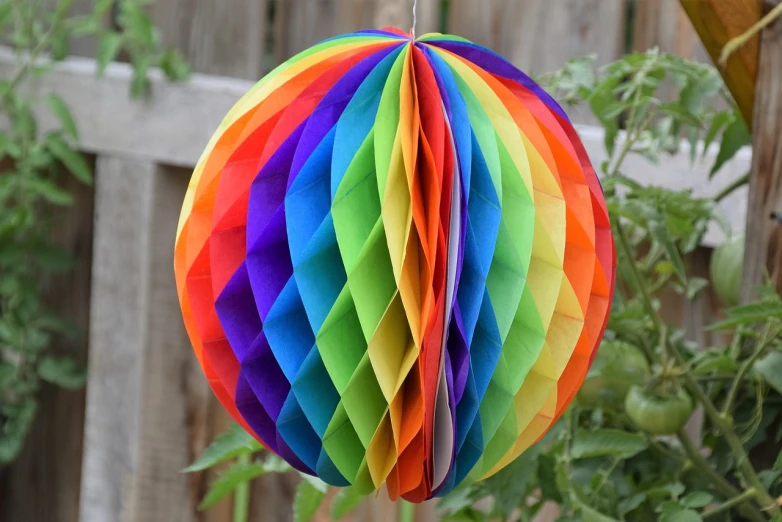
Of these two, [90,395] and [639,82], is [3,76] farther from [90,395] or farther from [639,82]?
[639,82]

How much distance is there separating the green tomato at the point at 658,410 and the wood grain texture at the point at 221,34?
3.43 feet

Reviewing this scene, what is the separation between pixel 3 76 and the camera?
177 cm

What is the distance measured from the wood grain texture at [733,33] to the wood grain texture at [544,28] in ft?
1.78

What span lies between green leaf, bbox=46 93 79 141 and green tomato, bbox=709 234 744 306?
3.51 feet

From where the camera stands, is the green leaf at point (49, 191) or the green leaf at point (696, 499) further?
the green leaf at point (49, 191)

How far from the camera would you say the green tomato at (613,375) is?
2.66ft

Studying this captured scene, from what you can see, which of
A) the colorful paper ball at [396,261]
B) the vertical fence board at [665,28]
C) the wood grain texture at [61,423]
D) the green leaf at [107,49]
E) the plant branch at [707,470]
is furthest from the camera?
the wood grain texture at [61,423]

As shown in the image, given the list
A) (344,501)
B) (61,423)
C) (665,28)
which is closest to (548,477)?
(344,501)

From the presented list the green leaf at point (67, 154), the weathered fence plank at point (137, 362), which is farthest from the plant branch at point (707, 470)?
the green leaf at point (67, 154)

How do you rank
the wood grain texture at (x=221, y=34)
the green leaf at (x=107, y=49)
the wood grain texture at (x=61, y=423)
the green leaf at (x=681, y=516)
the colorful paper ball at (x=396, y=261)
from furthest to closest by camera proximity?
the wood grain texture at (x=61, y=423) → the wood grain texture at (x=221, y=34) → the green leaf at (x=107, y=49) → the green leaf at (x=681, y=516) → the colorful paper ball at (x=396, y=261)

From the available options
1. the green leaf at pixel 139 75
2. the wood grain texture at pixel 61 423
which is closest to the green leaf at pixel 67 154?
the green leaf at pixel 139 75

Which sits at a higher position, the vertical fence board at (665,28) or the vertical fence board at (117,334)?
the vertical fence board at (665,28)

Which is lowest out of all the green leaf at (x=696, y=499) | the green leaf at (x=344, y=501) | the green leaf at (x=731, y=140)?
the green leaf at (x=344, y=501)

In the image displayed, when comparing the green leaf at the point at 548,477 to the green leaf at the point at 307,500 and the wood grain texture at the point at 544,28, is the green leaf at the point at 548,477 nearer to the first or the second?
the green leaf at the point at 307,500
